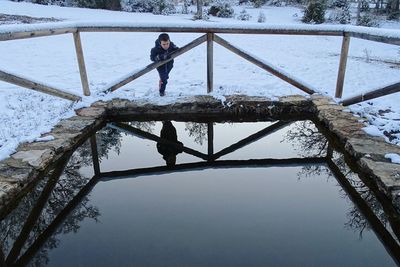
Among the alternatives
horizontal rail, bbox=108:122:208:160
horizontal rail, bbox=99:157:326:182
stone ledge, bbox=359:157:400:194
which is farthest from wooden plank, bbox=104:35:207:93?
stone ledge, bbox=359:157:400:194

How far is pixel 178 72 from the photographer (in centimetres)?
856

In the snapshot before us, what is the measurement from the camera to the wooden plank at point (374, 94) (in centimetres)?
475

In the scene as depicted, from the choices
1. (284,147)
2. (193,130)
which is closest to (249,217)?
(284,147)

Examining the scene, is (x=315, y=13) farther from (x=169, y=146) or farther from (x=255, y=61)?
(x=169, y=146)

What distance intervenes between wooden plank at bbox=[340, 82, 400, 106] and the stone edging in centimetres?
24

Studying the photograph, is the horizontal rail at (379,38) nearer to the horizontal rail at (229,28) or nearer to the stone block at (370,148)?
the horizontal rail at (229,28)

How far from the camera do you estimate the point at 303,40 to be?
14484 mm

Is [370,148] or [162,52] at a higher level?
[162,52]

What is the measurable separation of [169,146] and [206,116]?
120 cm

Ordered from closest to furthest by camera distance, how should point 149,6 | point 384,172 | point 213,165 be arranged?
point 384,172 → point 213,165 → point 149,6

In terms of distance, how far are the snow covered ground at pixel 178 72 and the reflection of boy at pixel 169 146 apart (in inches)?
29.3

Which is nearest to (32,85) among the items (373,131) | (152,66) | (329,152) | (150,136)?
(150,136)

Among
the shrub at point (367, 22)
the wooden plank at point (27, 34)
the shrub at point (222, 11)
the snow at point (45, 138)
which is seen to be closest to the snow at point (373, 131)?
the snow at point (45, 138)

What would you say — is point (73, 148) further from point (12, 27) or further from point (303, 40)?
point (303, 40)
